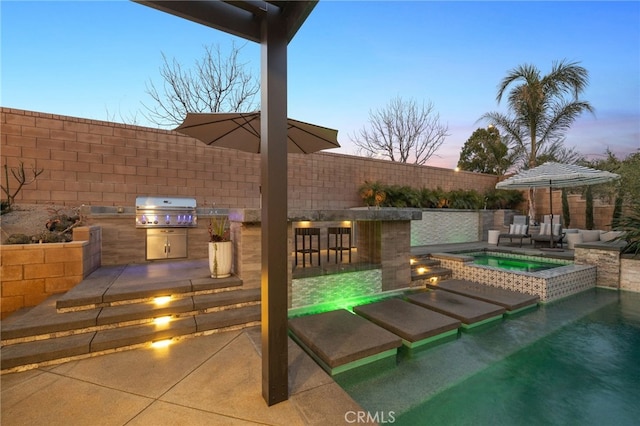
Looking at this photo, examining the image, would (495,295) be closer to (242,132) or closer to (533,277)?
(533,277)

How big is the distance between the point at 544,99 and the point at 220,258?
1324 cm

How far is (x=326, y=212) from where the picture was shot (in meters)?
3.82

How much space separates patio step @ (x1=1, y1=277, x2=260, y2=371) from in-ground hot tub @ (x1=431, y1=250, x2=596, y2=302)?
15.9ft

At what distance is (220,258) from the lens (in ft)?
12.7

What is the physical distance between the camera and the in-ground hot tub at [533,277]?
15.9 feet

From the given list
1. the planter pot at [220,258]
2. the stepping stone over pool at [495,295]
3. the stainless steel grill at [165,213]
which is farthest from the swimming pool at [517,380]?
the stainless steel grill at [165,213]

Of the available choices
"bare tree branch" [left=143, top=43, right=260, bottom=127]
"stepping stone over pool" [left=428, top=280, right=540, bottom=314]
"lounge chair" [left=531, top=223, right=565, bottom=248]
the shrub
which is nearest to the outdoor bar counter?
"stepping stone over pool" [left=428, top=280, right=540, bottom=314]

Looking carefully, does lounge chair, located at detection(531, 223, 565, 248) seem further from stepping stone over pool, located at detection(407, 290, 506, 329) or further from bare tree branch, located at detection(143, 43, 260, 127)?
bare tree branch, located at detection(143, 43, 260, 127)

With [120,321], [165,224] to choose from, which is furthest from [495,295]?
[165,224]

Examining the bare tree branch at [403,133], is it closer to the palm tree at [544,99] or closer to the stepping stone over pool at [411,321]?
the palm tree at [544,99]

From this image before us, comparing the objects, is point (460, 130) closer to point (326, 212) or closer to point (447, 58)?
point (447, 58)

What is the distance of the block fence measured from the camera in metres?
3.15

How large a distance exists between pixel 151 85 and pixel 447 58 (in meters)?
11.8

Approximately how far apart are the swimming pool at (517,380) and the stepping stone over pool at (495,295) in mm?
453
